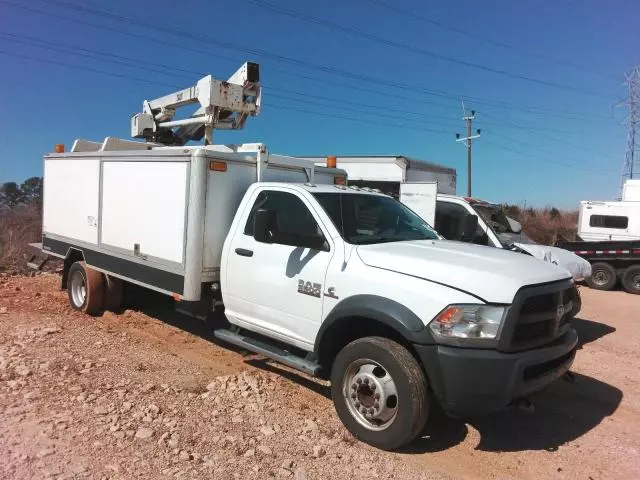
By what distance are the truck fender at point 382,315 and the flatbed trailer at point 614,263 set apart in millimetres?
13026

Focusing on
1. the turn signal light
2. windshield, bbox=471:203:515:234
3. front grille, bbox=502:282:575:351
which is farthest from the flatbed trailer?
the turn signal light

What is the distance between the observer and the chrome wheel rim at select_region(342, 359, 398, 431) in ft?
13.0

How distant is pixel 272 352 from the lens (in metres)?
4.96

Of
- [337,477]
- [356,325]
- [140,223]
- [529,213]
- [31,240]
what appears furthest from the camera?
[529,213]

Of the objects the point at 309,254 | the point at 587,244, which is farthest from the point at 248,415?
the point at 587,244

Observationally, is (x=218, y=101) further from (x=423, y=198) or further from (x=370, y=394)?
(x=370, y=394)

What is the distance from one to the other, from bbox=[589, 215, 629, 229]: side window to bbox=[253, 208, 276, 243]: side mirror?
16.8 meters

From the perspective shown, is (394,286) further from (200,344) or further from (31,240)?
(31,240)

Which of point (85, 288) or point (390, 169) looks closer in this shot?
point (85, 288)

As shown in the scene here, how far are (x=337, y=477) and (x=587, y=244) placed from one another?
549 inches

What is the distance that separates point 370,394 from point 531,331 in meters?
1.32

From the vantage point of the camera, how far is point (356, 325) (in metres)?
4.42

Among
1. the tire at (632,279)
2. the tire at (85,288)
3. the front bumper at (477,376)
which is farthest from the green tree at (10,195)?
the tire at (632,279)

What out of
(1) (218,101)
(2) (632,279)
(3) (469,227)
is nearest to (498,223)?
(3) (469,227)
